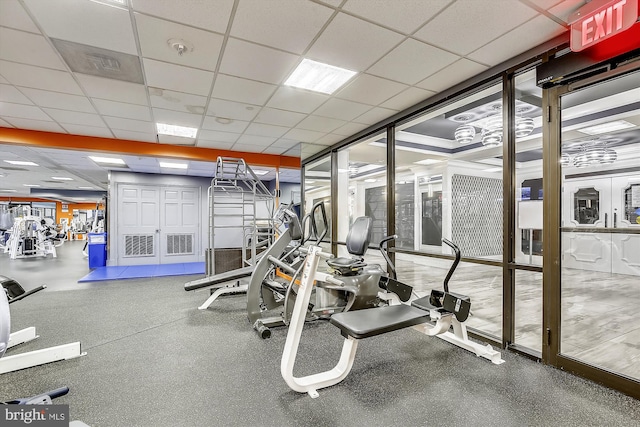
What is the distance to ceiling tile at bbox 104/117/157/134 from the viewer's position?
4.62 metres

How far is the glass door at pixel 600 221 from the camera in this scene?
98.7 inches

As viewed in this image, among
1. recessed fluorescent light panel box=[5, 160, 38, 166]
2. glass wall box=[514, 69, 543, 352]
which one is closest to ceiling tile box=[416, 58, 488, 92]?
glass wall box=[514, 69, 543, 352]

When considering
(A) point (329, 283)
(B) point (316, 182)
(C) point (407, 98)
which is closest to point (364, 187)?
(B) point (316, 182)

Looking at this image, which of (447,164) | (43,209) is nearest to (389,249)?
(447,164)

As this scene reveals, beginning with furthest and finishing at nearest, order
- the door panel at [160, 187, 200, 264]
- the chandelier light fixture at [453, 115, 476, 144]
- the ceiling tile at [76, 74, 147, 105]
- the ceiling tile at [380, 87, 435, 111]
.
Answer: the door panel at [160, 187, 200, 264] < the chandelier light fixture at [453, 115, 476, 144] < the ceiling tile at [380, 87, 435, 111] < the ceiling tile at [76, 74, 147, 105]

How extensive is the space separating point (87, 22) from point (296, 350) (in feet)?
9.91

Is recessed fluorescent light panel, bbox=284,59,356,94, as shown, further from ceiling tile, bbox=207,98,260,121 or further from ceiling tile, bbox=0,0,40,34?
ceiling tile, bbox=0,0,40,34

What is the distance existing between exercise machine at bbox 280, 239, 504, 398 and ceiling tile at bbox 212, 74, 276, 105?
2.26 metres

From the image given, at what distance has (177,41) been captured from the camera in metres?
2.58

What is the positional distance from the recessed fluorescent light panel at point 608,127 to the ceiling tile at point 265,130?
4339 mm

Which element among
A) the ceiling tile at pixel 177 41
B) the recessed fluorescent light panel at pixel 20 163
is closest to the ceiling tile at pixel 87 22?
the ceiling tile at pixel 177 41

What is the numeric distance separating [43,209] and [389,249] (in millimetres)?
25386

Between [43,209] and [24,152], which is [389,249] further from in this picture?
[43,209]

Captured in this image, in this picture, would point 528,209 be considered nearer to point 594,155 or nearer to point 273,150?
point 594,155
